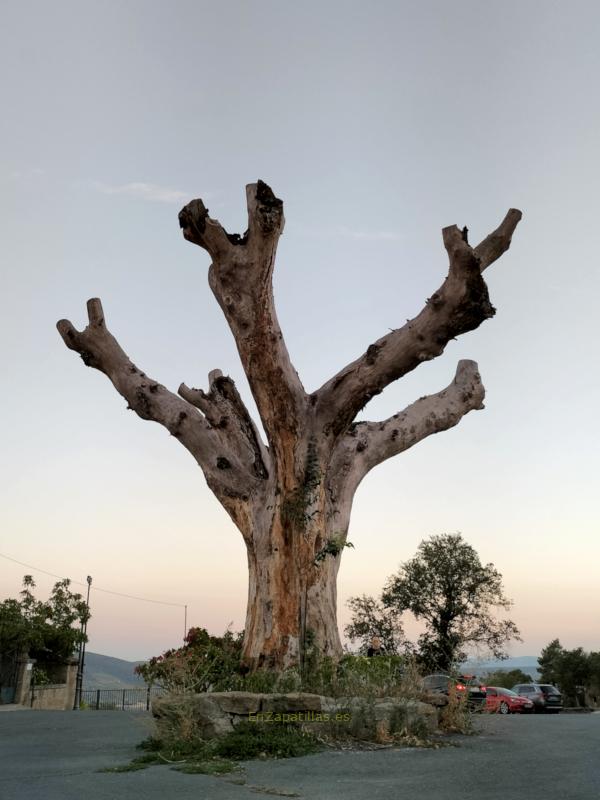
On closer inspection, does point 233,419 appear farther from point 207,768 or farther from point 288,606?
point 207,768

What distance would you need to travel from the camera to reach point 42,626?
30703 millimetres

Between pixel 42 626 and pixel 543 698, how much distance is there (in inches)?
801

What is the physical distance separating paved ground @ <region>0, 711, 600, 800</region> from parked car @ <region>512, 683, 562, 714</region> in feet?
52.3

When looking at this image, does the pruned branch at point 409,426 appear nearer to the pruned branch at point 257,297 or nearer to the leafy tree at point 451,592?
the pruned branch at point 257,297

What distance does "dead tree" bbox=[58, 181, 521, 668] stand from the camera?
10.9 m

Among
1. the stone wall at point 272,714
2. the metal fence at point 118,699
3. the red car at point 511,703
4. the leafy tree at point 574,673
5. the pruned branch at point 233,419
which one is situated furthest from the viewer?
the leafy tree at point 574,673

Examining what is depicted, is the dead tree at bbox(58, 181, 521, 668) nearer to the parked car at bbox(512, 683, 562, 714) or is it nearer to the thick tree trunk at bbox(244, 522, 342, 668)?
the thick tree trunk at bbox(244, 522, 342, 668)

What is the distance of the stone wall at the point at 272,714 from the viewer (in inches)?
323

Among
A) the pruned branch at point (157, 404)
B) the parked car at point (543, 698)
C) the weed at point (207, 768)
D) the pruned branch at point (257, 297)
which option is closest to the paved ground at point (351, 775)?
the weed at point (207, 768)

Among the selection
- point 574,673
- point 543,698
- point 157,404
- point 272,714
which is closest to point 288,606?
point 272,714

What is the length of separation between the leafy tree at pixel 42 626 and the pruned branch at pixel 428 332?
22.7m

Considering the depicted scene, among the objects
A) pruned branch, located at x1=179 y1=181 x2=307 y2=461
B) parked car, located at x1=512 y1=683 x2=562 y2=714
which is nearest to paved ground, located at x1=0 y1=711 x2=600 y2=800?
pruned branch, located at x1=179 y1=181 x2=307 y2=461

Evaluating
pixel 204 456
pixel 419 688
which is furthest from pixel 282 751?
pixel 204 456

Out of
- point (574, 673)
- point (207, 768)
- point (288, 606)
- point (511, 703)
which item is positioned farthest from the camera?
point (574, 673)
